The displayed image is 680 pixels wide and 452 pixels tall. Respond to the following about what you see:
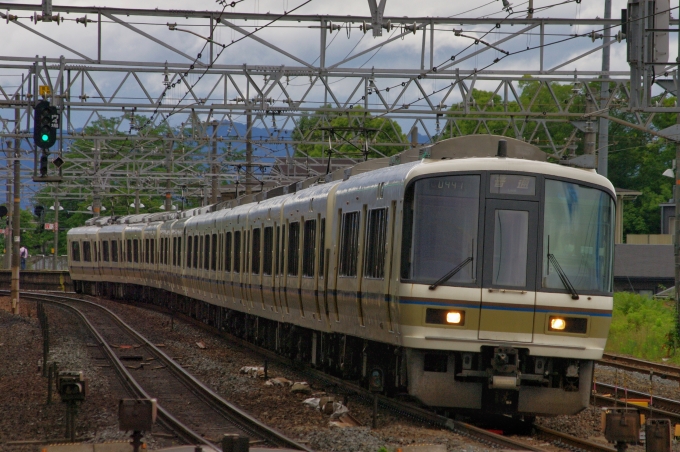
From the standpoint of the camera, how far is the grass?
21.5 m

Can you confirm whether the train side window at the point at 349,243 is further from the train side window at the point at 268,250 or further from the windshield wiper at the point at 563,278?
the train side window at the point at 268,250

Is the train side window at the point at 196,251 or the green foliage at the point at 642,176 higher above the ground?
the green foliage at the point at 642,176

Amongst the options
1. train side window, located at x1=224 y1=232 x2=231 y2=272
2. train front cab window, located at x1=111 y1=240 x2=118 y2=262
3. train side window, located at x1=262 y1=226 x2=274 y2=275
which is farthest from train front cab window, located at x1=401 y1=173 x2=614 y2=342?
train front cab window, located at x1=111 y1=240 x2=118 y2=262

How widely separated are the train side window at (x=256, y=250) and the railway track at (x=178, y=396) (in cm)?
222

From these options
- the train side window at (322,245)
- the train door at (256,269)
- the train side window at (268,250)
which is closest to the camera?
the train side window at (322,245)

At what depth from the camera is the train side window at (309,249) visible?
50.8 feet

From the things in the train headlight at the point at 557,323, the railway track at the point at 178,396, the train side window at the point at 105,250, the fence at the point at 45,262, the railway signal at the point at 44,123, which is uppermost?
the railway signal at the point at 44,123

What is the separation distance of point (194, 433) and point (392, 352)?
8.56 feet

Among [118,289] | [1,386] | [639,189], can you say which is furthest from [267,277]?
[639,189]

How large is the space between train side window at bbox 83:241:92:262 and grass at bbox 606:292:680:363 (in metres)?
24.2

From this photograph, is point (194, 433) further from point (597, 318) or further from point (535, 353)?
point (597, 318)

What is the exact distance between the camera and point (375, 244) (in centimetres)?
1209

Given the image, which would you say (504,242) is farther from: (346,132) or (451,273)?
(346,132)

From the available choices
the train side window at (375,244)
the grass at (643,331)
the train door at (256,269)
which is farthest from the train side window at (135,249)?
the train side window at (375,244)
